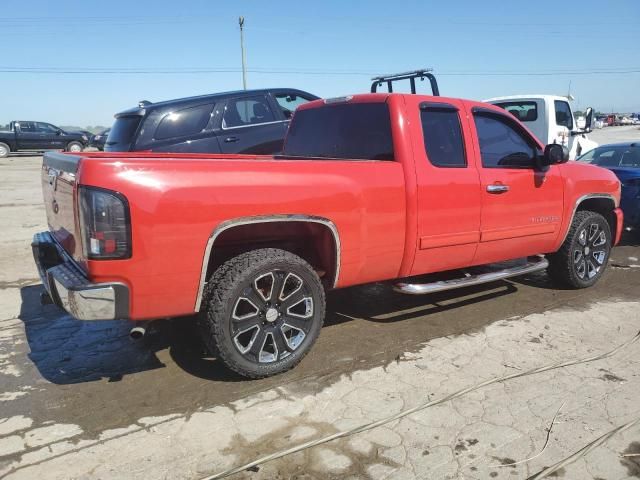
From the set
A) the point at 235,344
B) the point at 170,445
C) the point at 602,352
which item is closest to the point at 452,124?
the point at 602,352

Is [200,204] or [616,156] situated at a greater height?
[200,204]

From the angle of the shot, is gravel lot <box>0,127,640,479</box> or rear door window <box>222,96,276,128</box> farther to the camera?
rear door window <box>222,96,276,128</box>

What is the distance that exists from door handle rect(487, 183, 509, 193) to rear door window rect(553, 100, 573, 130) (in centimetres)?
783

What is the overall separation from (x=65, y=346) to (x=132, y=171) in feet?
6.64

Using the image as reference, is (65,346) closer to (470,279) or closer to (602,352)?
(470,279)

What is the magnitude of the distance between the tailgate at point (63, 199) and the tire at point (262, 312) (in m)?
0.83

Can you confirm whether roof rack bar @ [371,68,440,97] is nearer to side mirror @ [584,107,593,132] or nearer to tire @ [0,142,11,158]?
side mirror @ [584,107,593,132]

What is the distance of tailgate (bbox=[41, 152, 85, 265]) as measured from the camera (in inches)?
120

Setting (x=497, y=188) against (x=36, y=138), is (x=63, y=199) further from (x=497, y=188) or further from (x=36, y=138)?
(x=36, y=138)

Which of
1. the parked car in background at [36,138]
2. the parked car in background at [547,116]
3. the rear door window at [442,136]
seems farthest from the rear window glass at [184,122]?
Answer: the parked car in background at [36,138]

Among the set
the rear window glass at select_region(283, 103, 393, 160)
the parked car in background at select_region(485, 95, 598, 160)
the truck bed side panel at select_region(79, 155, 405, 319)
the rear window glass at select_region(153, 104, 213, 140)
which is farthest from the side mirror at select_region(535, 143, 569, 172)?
the parked car in background at select_region(485, 95, 598, 160)

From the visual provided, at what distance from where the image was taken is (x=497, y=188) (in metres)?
4.46

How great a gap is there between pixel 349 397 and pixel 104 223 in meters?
1.76

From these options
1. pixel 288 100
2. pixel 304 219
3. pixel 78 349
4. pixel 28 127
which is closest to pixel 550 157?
pixel 304 219
